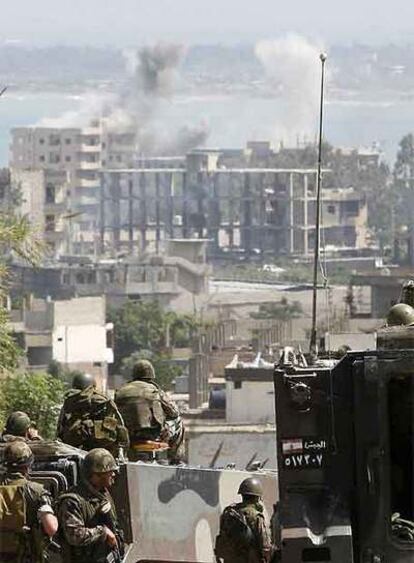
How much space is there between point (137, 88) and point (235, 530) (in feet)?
513

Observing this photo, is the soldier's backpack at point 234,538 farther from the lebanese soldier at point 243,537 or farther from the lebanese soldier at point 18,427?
the lebanese soldier at point 18,427

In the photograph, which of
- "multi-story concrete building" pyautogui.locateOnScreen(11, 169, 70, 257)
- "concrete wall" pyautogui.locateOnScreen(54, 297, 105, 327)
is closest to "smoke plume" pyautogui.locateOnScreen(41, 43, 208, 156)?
"multi-story concrete building" pyautogui.locateOnScreen(11, 169, 70, 257)

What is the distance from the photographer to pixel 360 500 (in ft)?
42.1

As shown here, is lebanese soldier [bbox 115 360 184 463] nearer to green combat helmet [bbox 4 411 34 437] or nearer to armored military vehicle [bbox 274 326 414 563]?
green combat helmet [bbox 4 411 34 437]

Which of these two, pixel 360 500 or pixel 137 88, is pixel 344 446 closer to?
pixel 360 500

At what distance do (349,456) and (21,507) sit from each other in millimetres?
1677

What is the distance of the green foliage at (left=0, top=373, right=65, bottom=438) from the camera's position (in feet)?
70.6

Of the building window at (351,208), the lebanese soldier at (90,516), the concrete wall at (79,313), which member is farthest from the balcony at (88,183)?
the lebanese soldier at (90,516)

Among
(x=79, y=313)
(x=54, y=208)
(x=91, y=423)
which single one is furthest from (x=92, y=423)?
(x=54, y=208)

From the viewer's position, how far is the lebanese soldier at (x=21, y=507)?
43.4 ft

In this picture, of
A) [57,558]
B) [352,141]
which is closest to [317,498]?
[57,558]

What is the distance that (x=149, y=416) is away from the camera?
15484 mm

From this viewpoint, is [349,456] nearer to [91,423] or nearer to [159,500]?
[159,500]

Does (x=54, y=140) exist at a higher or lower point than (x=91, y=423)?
lower
